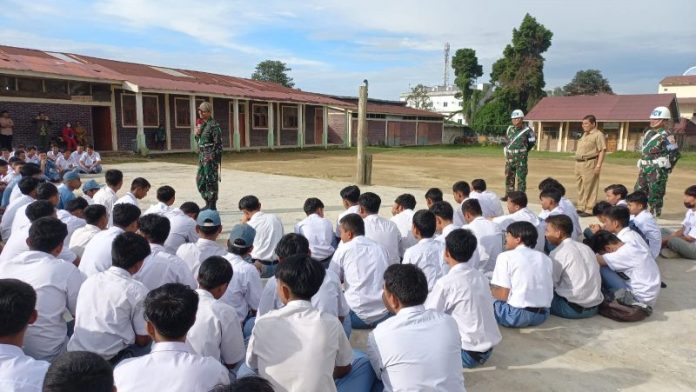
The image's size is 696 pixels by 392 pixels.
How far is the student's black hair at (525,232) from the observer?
139 inches

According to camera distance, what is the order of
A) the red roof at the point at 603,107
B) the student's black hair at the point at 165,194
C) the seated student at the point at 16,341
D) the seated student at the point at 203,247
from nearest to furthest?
the seated student at the point at 16,341 < the seated student at the point at 203,247 < the student's black hair at the point at 165,194 < the red roof at the point at 603,107

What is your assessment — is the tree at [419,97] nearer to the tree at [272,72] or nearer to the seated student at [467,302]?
the tree at [272,72]

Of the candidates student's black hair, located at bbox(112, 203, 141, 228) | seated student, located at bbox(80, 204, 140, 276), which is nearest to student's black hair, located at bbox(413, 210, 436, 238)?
seated student, located at bbox(80, 204, 140, 276)

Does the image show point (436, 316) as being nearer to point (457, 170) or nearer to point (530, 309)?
point (530, 309)

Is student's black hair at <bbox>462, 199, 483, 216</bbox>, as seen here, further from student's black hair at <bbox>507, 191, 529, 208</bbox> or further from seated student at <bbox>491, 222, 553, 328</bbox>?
seated student at <bbox>491, 222, 553, 328</bbox>

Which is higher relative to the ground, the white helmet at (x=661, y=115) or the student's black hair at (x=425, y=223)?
the white helmet at (x=661, y=115)

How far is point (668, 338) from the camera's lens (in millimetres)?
3520

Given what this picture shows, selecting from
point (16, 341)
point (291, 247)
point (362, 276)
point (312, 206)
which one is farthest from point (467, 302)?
point (16, 341)

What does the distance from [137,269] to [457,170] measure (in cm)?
1400

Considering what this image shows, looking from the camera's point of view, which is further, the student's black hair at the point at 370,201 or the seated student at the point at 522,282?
the student's black hair at the point at 370,201

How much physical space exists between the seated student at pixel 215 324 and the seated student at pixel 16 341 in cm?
65

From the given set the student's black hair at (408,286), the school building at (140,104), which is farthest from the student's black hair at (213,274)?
the school building at (140,104)

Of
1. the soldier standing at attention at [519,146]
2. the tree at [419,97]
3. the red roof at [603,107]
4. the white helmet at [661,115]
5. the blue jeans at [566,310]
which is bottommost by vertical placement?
the blue jeans at [566,310]

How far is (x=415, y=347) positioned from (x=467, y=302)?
851 millimetres
